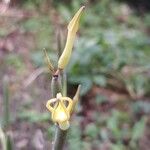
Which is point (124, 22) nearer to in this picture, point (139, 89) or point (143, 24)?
point (143, 24)

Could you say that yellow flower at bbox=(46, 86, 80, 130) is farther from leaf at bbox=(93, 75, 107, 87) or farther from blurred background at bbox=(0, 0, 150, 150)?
leaf at bbox=(93, 75, 107, 87)

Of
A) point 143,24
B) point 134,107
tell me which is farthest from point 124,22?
point 134,107

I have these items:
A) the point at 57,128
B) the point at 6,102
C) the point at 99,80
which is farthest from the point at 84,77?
the point at 57,128

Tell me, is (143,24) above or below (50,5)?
below

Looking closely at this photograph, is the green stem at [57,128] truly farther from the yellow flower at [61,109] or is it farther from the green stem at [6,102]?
the green stem at [6,102]

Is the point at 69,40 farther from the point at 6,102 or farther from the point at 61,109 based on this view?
the point at 6,102

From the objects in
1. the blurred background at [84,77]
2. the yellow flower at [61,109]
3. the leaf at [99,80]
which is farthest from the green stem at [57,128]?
the leaf at [99,80]

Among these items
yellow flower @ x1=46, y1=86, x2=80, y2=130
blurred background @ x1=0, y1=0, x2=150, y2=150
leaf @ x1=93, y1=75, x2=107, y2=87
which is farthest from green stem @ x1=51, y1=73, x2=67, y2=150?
leaf @ x1=93, y1=75, x2=107, y2=87
